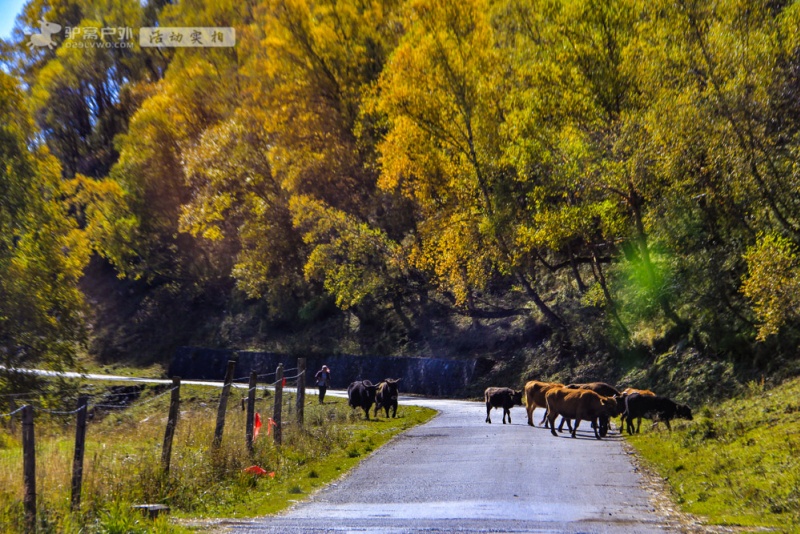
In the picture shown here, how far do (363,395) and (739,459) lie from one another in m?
15.5

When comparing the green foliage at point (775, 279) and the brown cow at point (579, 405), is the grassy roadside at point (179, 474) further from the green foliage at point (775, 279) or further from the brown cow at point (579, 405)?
the green foliage at point (775, 279)

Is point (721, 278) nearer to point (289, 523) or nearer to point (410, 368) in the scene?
point (410, 368)

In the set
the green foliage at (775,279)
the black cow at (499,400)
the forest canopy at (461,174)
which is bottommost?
the black cow at (499,400)

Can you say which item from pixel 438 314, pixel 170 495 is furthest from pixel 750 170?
pixel 438 314

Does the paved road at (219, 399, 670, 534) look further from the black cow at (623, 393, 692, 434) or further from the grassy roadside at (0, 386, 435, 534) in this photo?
the black cow at (623, 393, 692, 434)

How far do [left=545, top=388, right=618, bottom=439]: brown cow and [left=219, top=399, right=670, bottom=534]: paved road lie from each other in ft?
2.65

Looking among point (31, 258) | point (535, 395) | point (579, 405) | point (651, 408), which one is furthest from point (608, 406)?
point (31, 258)

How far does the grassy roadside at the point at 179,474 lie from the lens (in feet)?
37.6

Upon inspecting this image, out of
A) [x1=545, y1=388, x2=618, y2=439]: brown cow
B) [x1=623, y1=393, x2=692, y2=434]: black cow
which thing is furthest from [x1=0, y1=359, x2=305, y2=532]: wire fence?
[x1=623, y1=393, x2=692, y2=434]: black cow

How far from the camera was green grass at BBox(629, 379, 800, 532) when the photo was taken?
1258 cm

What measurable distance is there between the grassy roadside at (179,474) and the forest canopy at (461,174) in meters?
11.2

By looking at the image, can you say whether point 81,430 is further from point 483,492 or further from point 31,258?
point 31,258

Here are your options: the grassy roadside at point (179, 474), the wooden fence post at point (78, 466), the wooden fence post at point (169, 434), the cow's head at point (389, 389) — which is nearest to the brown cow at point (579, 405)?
the grassy roadside at point (179, 474)

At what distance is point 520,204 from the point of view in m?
36.2
